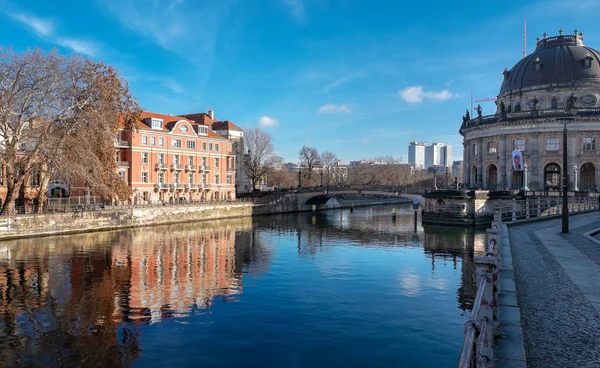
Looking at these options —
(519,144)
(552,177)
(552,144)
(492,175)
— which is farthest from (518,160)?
(552,177)

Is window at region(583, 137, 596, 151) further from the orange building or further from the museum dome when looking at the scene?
the orange building

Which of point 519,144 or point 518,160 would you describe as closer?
point 518,160

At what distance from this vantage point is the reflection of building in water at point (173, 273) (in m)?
17.5

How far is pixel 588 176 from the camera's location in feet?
210

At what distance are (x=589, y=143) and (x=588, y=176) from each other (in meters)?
5.27

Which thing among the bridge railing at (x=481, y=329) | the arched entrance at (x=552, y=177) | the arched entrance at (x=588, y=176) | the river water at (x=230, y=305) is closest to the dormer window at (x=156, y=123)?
the river water at (x=230, y=305)

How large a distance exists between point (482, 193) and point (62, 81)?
4412 cm

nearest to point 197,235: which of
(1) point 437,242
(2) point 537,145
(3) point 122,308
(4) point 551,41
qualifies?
(1) point 437,242

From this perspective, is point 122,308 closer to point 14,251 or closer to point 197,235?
point 14,251

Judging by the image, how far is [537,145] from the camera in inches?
2475

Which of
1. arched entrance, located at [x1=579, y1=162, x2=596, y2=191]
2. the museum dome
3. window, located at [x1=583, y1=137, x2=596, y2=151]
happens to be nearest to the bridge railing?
window, located at [x1=583, y1=137, x2=596, y2=151]

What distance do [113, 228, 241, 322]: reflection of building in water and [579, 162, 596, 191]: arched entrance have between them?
51255mm

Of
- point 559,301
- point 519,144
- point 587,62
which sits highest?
point 587,62

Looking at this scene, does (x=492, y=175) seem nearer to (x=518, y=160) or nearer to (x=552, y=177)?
(x=518, y=160)
